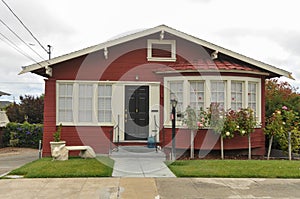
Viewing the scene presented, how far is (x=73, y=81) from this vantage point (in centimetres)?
1183

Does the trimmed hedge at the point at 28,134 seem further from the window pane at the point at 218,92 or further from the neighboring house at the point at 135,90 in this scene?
the window pane at the point at 218,92

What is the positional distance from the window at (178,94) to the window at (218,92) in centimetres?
117

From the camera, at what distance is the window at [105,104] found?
39.3 feet

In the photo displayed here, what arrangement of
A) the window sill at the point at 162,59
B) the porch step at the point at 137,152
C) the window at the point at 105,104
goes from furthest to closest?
1. the window sill at the point at 162,59
2. the window at the point at 105,104
3. the porch step at the point at 137,152

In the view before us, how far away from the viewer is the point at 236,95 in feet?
38.5

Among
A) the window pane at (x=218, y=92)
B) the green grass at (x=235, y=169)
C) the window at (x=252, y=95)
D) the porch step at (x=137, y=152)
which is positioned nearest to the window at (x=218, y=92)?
the window pane at (x=218, y=92)

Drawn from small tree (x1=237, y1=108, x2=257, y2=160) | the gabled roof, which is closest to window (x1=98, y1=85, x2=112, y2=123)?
the gabled roof

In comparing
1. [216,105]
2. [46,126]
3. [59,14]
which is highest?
[59,14]

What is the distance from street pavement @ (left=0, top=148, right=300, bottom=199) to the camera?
6328mm

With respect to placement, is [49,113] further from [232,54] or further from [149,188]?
[232,54]

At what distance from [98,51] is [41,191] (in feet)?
21.7

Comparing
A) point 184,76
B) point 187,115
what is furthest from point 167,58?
point 187,115

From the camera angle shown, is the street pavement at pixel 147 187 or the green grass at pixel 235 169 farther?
the green grass at pixel 235 169

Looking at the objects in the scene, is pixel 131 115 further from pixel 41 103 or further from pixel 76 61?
pixel 41 103
